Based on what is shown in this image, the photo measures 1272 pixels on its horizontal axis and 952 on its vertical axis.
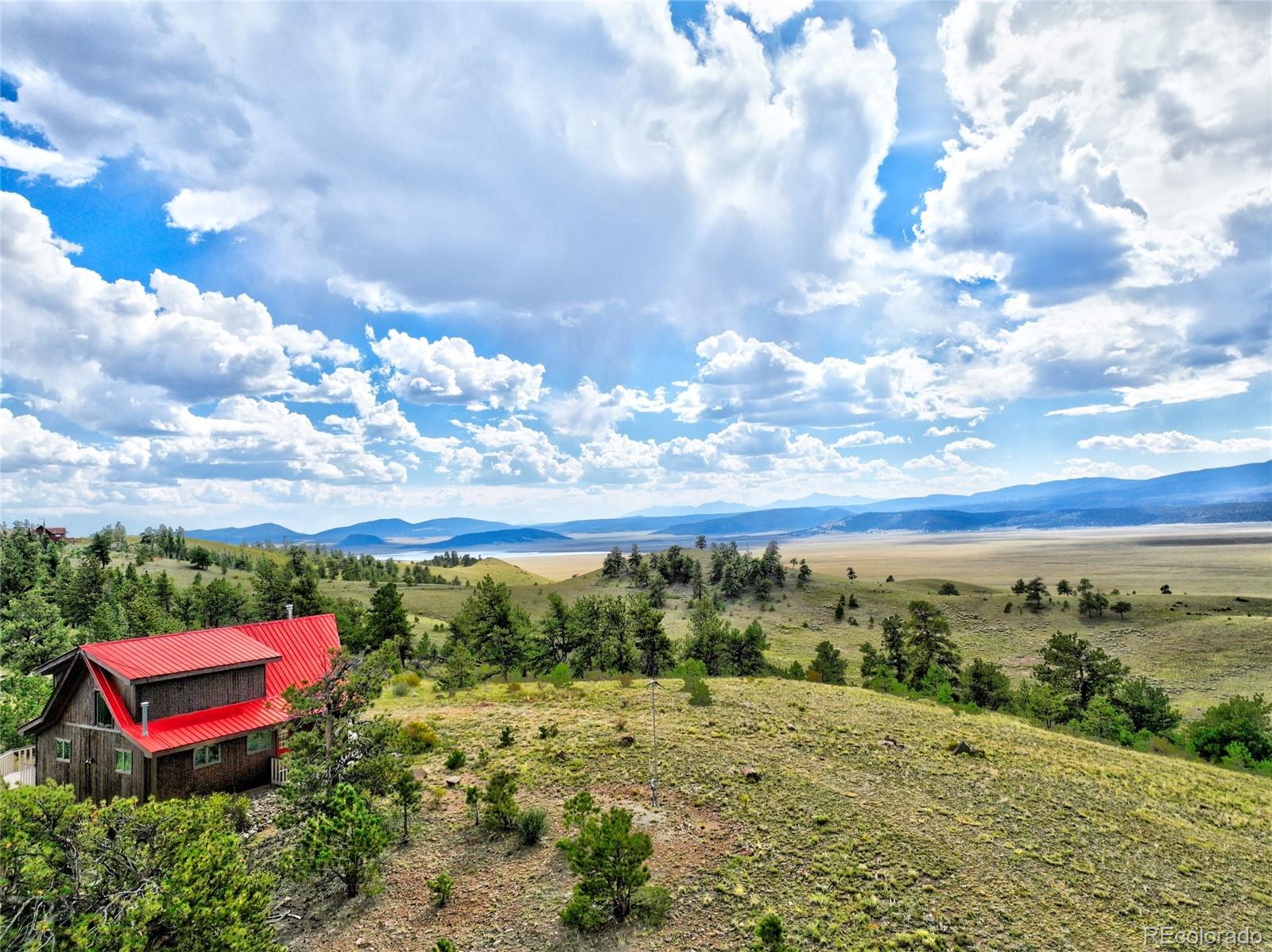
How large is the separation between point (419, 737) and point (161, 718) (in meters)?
10.8

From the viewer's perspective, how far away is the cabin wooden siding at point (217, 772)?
2350cm

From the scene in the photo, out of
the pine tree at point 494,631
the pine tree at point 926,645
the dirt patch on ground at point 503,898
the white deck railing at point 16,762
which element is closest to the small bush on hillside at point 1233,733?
the pine tree at point 926,645

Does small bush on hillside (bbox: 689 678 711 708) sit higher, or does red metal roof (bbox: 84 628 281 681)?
red metal roof (bbox: 84 628 281 681)

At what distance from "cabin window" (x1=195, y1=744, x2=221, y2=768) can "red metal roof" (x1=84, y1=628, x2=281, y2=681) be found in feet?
10.4

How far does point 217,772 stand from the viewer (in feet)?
81.5

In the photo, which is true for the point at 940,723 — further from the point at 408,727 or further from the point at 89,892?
the point at 89,892

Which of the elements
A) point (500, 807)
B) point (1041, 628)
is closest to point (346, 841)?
point (500, 807)

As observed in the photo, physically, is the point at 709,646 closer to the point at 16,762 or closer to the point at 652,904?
the point at 652,904

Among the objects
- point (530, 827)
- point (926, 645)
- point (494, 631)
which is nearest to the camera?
point (530, 827)

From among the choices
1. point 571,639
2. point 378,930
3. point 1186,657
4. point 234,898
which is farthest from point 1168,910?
point 1186,657

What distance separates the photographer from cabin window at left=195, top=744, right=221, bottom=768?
24.3 meters

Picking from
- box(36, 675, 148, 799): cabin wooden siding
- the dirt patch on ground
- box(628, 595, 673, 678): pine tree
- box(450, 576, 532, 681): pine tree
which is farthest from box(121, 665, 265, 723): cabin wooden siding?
box(628, 595, 673, 678): pine tree

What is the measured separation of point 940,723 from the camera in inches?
1336

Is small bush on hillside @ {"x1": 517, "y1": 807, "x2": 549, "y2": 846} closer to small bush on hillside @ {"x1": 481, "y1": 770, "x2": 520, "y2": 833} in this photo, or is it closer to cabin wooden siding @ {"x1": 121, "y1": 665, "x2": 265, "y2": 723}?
small bush on hillside @ {"x1": 481, "y1": 770, "x2": 520, "y2": 833}
